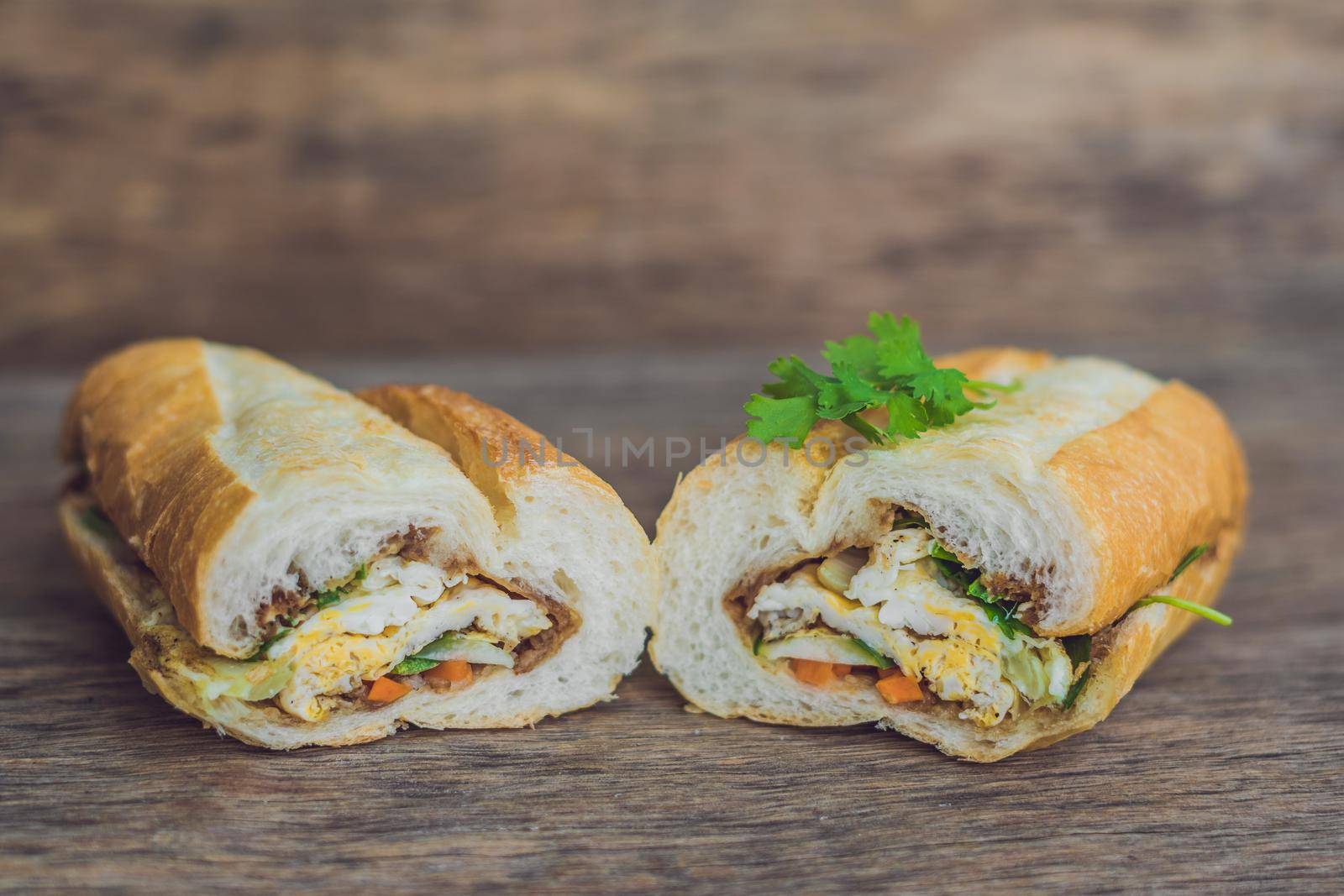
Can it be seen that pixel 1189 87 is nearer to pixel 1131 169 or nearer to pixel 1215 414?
pixel 1131 169

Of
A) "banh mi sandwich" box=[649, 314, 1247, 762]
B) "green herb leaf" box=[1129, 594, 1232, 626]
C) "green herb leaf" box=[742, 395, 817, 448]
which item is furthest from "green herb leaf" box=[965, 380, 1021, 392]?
"green herb leaf" box=[1129, 594, 1232, 626]

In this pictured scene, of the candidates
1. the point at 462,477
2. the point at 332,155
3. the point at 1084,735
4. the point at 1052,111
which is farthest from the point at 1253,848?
the point at 332,155

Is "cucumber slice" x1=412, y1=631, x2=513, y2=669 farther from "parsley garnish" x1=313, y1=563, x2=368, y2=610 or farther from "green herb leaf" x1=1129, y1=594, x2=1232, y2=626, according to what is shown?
"green herb leaf" x1=1129, y1=594, x2=1232, y2=626

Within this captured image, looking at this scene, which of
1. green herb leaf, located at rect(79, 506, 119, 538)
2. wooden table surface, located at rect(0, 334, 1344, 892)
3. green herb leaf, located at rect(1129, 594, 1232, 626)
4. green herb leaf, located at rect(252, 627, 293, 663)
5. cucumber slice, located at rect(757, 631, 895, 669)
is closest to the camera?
wooden table surface, located at rect(0, 334, 1344, 892)

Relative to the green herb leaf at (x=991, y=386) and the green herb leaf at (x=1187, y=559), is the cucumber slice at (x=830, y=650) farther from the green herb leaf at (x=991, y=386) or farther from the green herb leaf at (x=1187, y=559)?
the green herb leaf at (x=1187, y=559)

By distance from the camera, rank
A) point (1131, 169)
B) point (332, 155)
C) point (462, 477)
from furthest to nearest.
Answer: point (1131, 169) < point (332, 155) < point (462, 477)

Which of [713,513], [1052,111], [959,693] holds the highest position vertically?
[1052,111]

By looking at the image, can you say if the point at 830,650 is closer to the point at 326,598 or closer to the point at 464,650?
the point at 464,650
